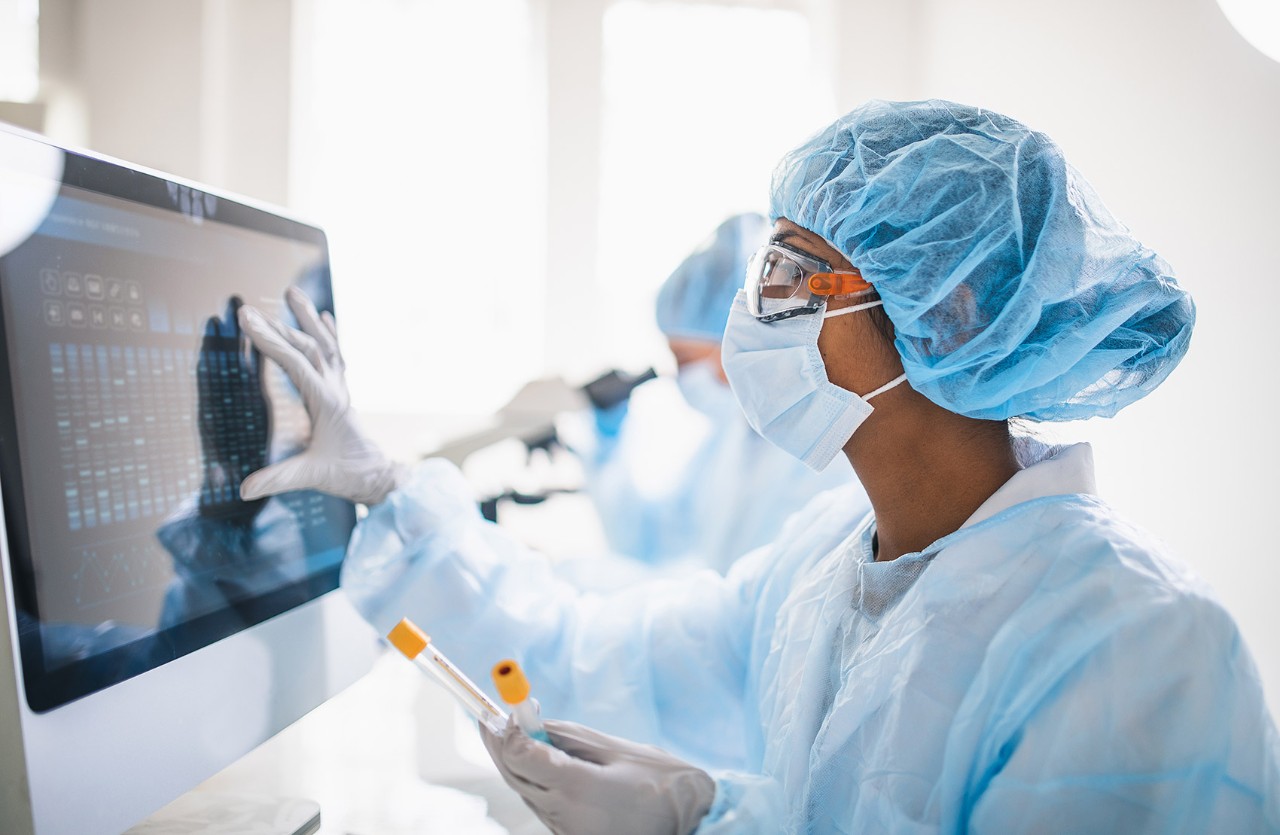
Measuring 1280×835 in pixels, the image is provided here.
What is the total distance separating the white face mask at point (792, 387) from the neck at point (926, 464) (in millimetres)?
28

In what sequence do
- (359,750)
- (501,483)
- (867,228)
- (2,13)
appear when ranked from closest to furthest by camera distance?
(867,228) < (359,750) < (2,13) < (501,483)

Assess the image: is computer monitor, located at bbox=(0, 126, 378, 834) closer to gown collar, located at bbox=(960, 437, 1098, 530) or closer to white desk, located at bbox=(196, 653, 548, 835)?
white desk, located at bbox=(196, 653, 548, 835)

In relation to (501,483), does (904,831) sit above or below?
above

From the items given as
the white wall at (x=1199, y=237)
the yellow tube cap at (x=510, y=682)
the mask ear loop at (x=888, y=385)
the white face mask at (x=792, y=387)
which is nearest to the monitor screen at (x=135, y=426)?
the yellow tube cap at (x=510, y=682)

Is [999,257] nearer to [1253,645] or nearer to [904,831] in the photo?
[904,831]

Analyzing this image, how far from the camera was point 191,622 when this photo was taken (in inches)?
28.9

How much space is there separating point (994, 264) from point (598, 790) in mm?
610

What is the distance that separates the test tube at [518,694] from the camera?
27.0 inches

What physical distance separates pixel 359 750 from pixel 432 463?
38 cm

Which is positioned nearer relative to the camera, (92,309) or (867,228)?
(92,309)

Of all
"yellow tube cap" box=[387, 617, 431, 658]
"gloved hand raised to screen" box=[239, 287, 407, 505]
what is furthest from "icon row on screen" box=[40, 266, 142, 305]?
"yellow tube cap" box=[387, 617, 431, 658]

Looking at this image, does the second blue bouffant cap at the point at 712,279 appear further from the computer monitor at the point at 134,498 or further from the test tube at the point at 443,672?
the test tube at the point at 443,672

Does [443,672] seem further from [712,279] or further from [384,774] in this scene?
[712,279]

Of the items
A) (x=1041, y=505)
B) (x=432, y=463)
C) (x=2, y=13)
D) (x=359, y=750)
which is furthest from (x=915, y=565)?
(x=2, y=13)
